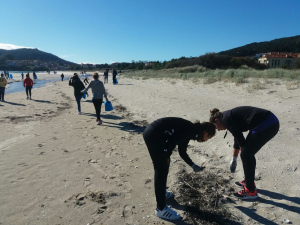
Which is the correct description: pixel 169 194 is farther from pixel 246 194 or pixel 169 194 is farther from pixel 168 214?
pixel 246 194

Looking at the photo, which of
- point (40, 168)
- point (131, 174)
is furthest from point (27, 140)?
point (131, 174)

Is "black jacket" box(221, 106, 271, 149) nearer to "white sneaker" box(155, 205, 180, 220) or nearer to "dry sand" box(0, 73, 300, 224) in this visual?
"dry sand" box(0, 73, 300, 224)

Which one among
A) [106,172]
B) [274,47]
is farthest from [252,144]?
[274,47]

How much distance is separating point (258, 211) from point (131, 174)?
2.09 meters

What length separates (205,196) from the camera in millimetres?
3154

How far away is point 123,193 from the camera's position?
336 cm

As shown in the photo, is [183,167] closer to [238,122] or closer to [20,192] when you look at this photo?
[238,122]

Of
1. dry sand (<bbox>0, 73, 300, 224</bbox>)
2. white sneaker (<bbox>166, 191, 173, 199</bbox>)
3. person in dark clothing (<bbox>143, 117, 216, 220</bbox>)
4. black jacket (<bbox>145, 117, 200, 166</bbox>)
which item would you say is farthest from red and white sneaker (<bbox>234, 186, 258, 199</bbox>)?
black jacket (<bbox>145, 117, 200, 166</bbox>)

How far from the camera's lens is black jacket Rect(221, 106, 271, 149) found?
277 cm

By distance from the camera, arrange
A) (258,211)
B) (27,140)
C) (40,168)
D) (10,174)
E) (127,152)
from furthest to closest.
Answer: (27,140)
(127,152)
(40,168)
(10,174)
(258,211)

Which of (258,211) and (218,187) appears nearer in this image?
(258,211)

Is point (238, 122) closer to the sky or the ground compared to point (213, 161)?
closer to the sky

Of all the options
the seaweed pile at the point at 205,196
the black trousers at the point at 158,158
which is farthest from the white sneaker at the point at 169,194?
the black trousers at the point at 158,158

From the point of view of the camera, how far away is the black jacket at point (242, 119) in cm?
277
